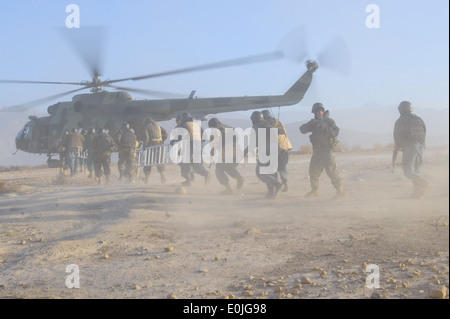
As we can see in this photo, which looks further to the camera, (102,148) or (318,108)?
(102,148)

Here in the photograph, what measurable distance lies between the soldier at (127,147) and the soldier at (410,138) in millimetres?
6475

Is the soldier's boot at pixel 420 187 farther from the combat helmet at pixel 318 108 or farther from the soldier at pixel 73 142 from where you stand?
the soldier at pixel 73 142

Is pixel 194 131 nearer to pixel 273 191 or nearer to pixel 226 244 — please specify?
pixel 273 191

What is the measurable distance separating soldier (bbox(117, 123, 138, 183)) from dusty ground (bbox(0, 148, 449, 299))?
2839 millimetres

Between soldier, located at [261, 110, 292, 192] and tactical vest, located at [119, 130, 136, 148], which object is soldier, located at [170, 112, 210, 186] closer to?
soldier, located at [261, 110, 292, 192]

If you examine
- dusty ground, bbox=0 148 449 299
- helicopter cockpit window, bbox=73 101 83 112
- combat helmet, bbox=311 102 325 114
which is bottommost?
dusty ground, bbox=0 148 449 299

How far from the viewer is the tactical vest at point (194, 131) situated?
9727 millimetres

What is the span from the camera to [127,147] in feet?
37.4

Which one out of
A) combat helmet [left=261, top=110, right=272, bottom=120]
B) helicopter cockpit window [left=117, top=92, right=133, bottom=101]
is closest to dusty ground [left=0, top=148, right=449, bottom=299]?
combat helmet [left=261, top=110, right=272, bottom=120]

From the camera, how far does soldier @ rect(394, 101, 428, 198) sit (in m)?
7.29

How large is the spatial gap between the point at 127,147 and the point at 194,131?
2.46m

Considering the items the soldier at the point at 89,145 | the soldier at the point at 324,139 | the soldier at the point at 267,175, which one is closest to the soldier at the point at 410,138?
the soldier at the point at 324,139

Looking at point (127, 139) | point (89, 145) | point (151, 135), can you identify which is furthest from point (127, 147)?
point (89, 145)
